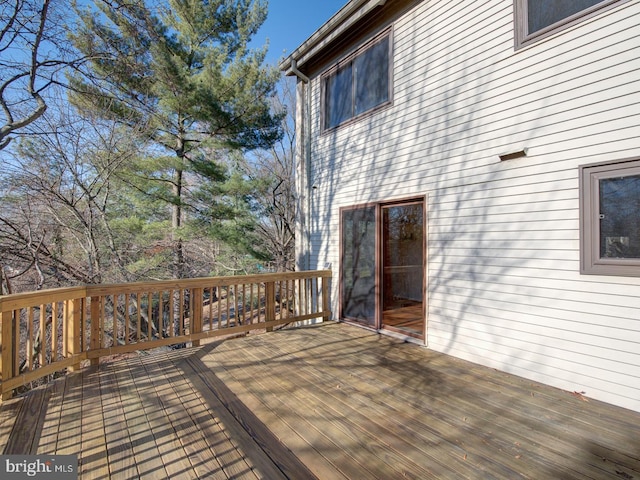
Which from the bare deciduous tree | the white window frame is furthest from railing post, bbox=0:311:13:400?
the white window frame

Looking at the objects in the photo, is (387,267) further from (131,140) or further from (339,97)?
(131,140)

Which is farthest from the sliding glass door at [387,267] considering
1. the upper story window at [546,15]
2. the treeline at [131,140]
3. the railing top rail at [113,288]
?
the treeline at [131,140]

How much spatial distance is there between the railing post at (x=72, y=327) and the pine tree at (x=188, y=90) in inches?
175

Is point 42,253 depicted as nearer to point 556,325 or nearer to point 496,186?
point 496,186

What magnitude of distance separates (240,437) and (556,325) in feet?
9.02

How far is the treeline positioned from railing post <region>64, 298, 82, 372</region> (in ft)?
8.92

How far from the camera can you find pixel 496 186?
120 inches

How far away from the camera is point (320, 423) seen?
2156 millimetres

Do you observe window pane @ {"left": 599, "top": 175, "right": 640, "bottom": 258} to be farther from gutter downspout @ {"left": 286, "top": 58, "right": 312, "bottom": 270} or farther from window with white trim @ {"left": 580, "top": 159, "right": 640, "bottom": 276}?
gutter downspout @ {"left": 286, "top": 58, "right": 312, "bottom": 270}

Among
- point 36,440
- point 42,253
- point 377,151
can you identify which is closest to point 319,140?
point 377,151

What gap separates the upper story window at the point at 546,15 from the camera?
2.52 meters

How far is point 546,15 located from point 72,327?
552cm

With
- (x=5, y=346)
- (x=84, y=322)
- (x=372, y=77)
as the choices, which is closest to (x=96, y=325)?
(x=84, y=322)

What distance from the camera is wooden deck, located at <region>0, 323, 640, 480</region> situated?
5.69 feet
